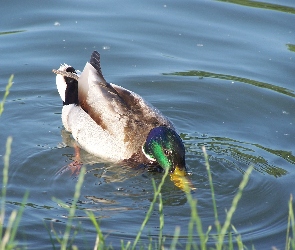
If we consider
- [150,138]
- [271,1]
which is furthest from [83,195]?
[271,1]

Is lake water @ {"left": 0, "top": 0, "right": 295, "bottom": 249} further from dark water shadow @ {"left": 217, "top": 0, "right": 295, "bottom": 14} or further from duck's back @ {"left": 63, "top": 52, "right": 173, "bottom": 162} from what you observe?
duck's back @ {"left": 63, "top": 52, "right": 173, "bottom": 162}

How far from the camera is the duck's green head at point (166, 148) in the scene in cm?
737

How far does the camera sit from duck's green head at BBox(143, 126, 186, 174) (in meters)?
7.37

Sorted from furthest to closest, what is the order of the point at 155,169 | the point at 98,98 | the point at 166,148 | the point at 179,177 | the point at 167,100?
1. the point at 167,100
2. the point at 98,98
3. the point at 155,169
4. the point at 166,148
5. the point at 179,177

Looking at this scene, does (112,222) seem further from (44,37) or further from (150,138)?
(44,37)

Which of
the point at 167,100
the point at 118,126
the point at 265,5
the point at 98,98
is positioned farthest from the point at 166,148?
A: the point at 265,5

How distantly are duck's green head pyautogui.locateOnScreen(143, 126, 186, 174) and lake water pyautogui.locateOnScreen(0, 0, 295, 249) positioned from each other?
22 cm

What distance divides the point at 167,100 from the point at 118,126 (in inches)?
56.4

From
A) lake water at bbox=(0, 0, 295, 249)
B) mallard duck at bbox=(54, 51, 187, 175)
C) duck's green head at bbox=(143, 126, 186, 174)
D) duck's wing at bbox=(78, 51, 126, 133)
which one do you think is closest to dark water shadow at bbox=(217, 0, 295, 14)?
lake water at bbox=(0, 0, 295, 249)

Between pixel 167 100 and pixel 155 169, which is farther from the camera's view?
pixel 167 100

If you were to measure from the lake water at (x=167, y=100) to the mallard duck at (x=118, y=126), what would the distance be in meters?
0.20

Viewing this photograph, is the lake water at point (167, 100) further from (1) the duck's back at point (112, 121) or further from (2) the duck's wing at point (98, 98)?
(2) the duck's wing at point (98, 98)

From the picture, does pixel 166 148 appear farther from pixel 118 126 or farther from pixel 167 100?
pixel 167 100

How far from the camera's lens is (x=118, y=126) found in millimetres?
7996
